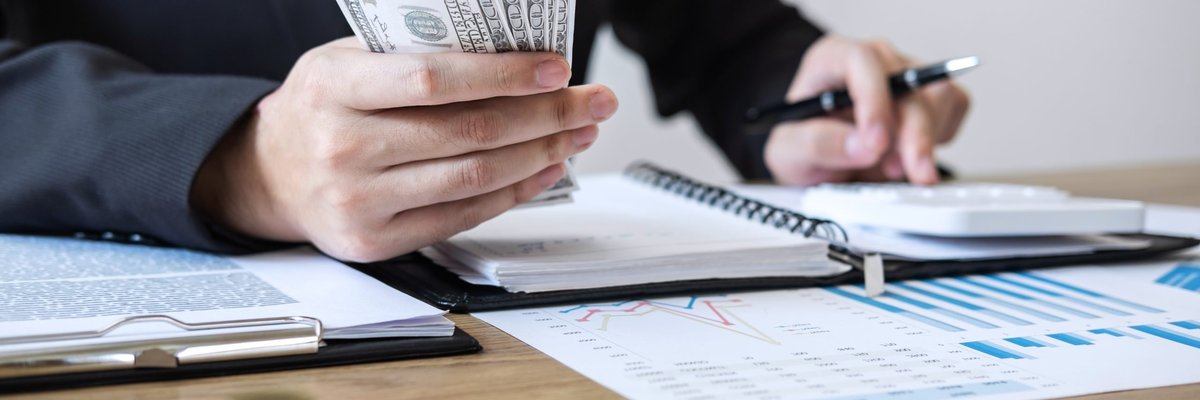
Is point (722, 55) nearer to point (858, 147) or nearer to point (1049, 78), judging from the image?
point (858, 147)

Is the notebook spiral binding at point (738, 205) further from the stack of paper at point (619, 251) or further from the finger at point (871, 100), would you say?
the finger at point (871, 100)

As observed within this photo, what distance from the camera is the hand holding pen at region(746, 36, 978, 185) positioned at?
114cm

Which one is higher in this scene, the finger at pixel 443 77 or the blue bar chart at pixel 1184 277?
the finger at pixel 443 77

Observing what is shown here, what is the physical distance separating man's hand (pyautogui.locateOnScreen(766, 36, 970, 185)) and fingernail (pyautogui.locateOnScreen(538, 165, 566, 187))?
1.81ft

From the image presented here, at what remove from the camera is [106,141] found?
2.52 ft

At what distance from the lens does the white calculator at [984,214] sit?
0.79 metres

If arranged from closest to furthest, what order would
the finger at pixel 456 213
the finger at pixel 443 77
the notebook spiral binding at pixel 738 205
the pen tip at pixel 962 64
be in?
1. the finger at pixel 443 77
2. the finger at pixel 456 213
3. the notebook spiral binding at pixel 738 205
4. the pen tip at pixel 962 64

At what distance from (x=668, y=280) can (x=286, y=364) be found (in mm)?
253

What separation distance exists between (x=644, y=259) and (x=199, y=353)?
28cm

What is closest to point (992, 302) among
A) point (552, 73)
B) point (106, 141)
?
point (552, 73)

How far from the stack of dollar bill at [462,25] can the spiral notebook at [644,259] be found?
0.13 metres

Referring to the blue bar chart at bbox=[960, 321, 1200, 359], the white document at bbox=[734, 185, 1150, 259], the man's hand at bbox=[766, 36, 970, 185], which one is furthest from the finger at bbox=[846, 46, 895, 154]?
the blue bar chart at bbox=[960, 321, 1200, 359]

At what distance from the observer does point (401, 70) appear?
56cm

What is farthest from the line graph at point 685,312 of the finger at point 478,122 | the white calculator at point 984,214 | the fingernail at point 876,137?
the fingernail at point 876,137
